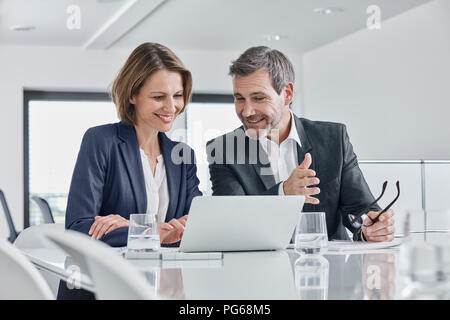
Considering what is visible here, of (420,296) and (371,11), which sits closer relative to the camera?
(420,296)

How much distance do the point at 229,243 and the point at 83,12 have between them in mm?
4455

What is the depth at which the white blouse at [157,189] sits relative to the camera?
2.26 meters

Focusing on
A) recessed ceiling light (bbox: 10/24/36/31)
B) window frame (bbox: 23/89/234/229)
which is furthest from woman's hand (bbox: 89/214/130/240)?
window frame (bbox: 23/89/234/229)

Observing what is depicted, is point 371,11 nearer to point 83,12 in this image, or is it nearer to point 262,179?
point 83,12

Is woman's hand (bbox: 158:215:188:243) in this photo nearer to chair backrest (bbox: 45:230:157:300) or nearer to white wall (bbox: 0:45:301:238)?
chair backrest (bbox: 45:230:157:300)

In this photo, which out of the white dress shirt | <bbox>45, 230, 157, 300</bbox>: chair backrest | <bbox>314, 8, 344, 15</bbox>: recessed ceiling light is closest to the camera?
<bbox>45, 230, 157, 300</bbox>: chair backrest

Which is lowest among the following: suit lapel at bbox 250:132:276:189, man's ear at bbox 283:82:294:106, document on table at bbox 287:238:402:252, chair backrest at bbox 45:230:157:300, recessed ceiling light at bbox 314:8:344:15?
document on table at bbox 287:238:402:252

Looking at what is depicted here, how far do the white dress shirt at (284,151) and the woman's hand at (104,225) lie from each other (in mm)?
766

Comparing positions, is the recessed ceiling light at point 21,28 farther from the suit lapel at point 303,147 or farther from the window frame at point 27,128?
the suit lapel at point 303,147

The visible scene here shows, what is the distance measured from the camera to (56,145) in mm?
7844

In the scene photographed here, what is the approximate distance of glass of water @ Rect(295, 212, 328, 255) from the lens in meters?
1.61

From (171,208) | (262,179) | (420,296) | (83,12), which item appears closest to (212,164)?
(262,179)

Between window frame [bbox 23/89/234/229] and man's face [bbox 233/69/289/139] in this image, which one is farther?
window frame [bbox 23/89/234/229]

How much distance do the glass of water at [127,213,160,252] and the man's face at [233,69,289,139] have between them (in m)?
0.93
